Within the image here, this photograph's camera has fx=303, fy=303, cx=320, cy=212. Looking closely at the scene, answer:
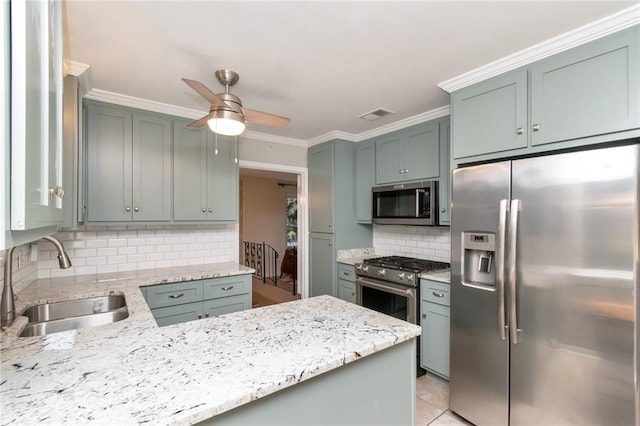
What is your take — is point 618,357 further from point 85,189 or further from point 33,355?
point 85,189

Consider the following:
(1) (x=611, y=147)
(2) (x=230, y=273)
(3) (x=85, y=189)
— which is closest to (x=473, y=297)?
(1) (x=611, y=147)

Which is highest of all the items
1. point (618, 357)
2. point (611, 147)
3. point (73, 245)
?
point (611, 147)

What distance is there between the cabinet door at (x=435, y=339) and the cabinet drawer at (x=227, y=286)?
1632mm

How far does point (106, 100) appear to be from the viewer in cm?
254

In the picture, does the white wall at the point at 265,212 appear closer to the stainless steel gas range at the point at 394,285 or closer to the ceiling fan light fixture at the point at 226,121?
the stainless steel gas range at the point at 394,285

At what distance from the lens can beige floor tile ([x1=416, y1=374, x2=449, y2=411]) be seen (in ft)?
7.83

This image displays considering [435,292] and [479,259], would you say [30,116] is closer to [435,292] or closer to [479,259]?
[479,259]

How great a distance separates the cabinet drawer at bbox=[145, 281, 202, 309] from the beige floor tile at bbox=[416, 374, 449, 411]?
6.73 feet

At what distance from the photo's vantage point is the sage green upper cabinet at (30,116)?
2.05 ft

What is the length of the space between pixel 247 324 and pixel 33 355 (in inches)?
29.5

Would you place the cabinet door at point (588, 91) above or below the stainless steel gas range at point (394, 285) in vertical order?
above

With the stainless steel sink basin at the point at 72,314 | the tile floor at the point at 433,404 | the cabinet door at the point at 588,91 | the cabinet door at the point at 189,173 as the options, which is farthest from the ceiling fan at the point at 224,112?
the tile floor at the point at 433,404

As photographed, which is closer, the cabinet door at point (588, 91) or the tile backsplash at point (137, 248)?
the cabinet door at point (588, 91)

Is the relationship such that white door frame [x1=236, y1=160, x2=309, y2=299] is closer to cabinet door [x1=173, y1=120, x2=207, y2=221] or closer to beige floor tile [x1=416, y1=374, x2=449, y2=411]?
Result: cabinet door [x1=173, y1=120, x2=207, y2=221]
